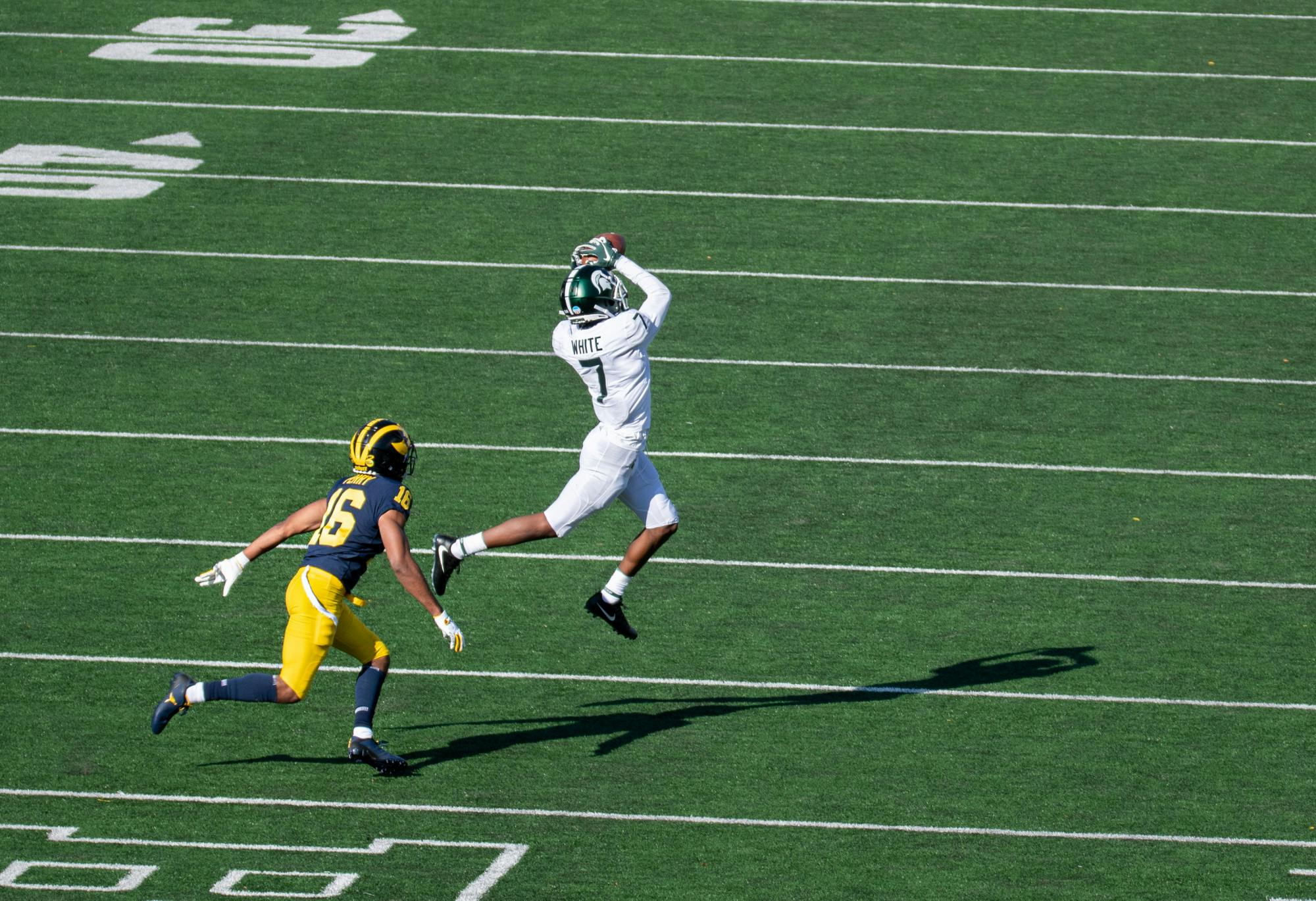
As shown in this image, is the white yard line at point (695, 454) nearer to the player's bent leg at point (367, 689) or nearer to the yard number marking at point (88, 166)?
the player's bent leg at point (367, 689)

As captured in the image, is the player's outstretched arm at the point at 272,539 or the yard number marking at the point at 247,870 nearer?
the yard number marking at the point at 247,870

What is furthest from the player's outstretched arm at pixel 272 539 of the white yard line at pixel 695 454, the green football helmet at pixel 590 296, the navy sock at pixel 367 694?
the white yard line at pixel 695 454

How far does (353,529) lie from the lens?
8.41 meters

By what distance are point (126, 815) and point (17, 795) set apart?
1.70ft

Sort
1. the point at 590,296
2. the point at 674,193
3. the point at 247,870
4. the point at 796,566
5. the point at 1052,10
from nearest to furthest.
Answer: the point at 247,870 → the point at 590,296 → the point at 796,566 → the point at 674,193 → the point at 1052,10

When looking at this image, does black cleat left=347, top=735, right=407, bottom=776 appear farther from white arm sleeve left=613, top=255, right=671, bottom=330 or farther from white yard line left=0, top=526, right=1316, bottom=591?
white yard line left=0, top=526, right=1316, bottom=591

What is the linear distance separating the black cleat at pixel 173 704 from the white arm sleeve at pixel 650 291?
8.96 ft

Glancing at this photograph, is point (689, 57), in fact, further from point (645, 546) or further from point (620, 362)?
point (645, 546)

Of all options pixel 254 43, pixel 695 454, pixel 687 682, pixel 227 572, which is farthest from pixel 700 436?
pixel 254 43

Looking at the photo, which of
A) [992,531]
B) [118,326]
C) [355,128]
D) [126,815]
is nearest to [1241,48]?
[355,128]

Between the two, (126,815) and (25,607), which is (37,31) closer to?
(25,607)

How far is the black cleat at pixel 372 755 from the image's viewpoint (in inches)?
333

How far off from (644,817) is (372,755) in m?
1.21

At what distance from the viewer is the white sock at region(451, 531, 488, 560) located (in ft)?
31.3
